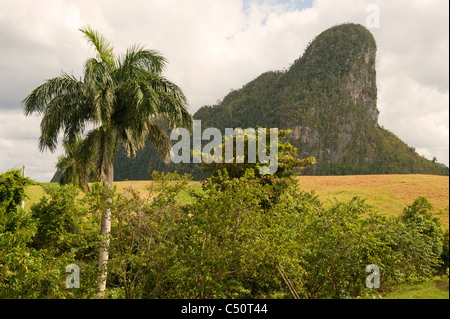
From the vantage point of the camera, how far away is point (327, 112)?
13325 centimetres

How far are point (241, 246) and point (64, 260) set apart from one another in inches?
159

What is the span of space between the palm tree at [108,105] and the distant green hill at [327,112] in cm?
9450

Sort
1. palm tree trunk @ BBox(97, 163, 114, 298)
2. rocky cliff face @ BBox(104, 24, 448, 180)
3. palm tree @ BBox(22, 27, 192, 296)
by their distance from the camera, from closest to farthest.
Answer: palm tree trunk @ BBox(97, 163, 114, 298) < palm tree @ BBox(22, 27, 192, 296) < rocky cliff face @ BBox(104, 24, 448, 180)

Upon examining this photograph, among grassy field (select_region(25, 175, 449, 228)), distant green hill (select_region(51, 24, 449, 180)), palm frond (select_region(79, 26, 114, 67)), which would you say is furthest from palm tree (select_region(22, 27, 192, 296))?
distant green hill (select_region(51, 24, 449, 180))

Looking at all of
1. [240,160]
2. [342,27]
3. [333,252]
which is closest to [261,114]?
[342,27]

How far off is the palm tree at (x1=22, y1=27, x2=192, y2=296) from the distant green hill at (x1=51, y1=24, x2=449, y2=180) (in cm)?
9450

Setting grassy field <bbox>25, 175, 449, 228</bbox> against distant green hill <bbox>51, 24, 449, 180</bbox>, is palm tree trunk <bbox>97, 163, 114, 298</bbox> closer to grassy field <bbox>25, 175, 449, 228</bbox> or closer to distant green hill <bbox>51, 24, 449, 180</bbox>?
grassy field <bbox>25, 175, 449, 228</bbox>

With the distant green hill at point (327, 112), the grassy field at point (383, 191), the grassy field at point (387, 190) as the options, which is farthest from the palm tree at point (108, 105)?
the distant green hill at point (327, 112)

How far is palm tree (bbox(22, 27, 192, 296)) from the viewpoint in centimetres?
1105

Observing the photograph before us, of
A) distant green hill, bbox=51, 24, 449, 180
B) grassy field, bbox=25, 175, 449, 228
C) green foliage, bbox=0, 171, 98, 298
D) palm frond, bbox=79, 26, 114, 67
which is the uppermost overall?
distant green hill, bbox=51, 24, 449, 180

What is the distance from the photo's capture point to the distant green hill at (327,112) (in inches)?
4638

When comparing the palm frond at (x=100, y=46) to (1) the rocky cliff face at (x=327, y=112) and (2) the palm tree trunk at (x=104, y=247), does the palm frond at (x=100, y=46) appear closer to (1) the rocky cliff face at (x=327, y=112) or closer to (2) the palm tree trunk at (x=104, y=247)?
(2) the palm tree trunk at (x=104, y=247)

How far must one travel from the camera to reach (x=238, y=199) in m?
7.54
